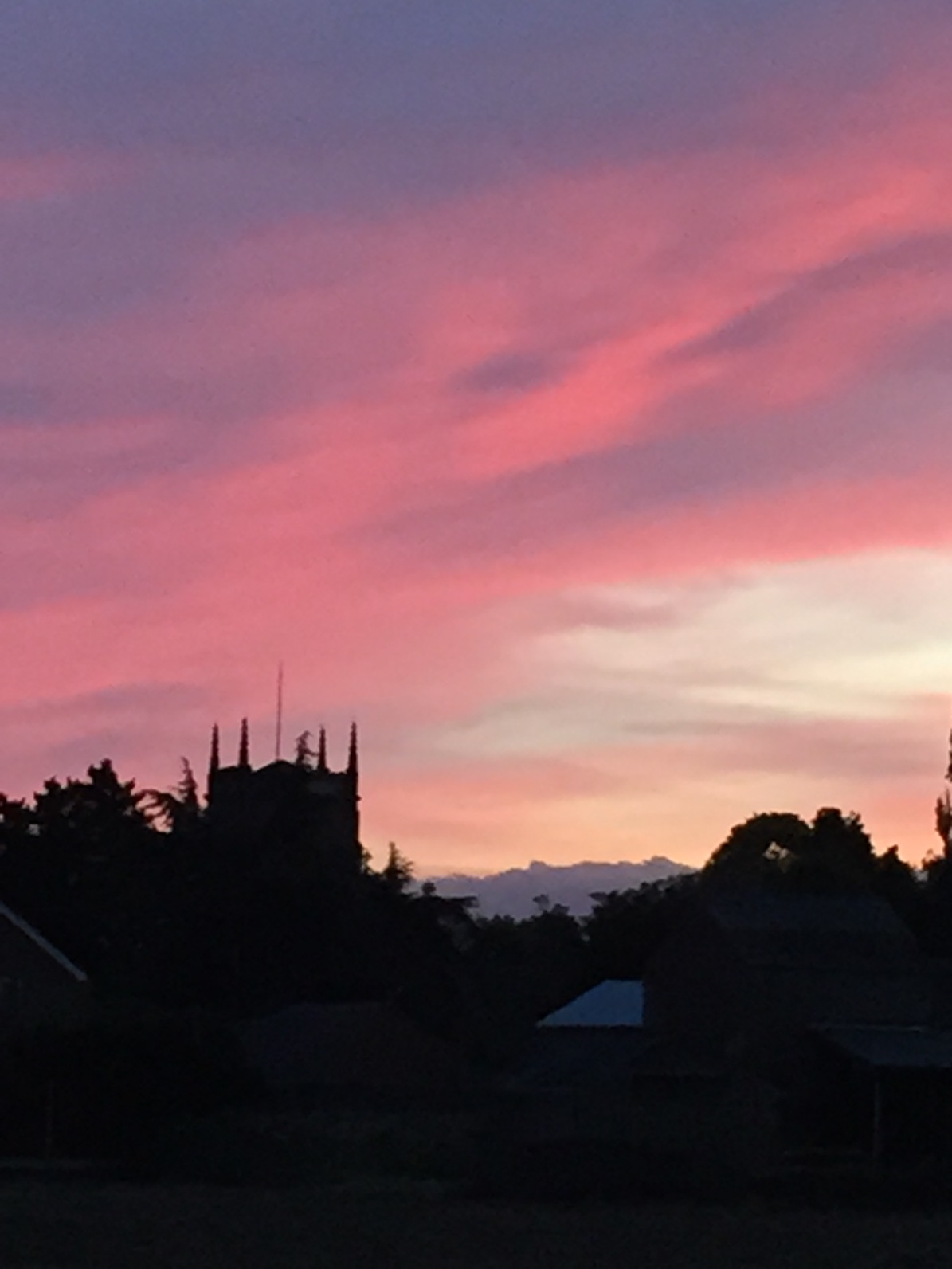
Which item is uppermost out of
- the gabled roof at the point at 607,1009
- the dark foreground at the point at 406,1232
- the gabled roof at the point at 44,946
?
the gabled roof at the point at 44,946

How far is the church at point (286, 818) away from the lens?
90.1 m

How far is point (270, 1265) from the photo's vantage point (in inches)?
1179

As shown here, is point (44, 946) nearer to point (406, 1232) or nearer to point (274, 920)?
point (274, 920)

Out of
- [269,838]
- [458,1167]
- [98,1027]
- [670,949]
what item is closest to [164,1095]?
[98,1027]

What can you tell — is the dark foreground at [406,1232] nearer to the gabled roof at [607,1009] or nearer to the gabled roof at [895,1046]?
the gabled roof at [895,1046]

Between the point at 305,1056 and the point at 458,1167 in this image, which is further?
the point at 305,1056

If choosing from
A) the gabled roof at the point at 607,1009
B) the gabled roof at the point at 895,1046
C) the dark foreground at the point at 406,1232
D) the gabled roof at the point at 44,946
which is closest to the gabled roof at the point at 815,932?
the gabled roof at the point at 895,1046

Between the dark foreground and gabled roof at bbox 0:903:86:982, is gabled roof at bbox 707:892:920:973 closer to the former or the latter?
gabled roof at bbox 0:903:86:982

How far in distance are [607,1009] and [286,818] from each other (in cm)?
1698

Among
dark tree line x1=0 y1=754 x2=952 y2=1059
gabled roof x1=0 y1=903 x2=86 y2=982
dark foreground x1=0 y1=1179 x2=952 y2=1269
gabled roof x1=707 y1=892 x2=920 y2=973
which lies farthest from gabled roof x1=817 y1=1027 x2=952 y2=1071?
dark foreground x1=0 y1=1179 x2=952 y2=1269

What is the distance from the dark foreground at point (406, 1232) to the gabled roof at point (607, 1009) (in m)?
41.5

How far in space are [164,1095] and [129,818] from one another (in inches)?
1889

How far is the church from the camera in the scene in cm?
9006

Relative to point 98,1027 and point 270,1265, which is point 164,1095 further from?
point 270,1265
